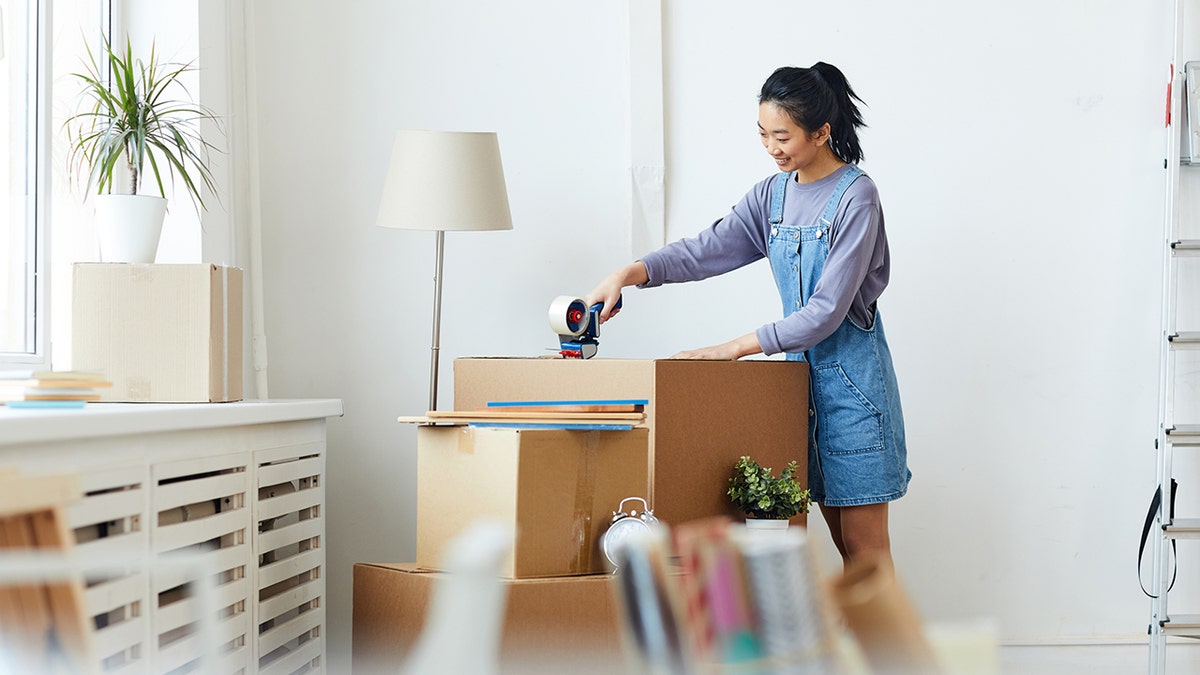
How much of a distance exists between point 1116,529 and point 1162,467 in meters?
0.26

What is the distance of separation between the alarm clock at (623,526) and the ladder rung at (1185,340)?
1.66m

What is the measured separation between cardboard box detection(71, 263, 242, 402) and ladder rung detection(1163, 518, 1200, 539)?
230 cm

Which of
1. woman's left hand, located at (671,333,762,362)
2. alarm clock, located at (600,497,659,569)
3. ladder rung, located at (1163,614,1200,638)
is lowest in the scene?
ladder rung, located at (1163,614,1200,638)

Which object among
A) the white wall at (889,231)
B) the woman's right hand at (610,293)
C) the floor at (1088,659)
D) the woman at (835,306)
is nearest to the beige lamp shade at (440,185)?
the woman's right hand at (610,293)

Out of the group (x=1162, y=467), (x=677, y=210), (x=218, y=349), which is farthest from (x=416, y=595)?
(x=1162, y=467)

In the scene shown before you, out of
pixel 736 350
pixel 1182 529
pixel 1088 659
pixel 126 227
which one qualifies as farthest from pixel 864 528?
pixel 126 227

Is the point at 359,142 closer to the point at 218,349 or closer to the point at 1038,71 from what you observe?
the point at 218,349

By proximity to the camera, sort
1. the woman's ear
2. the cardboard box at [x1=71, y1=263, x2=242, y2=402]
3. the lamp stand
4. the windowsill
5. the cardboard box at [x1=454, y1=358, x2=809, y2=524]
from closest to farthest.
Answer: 1. the windowsill
2. the cardboard box at [x1=71, y1=263, x2=242, y2=402]
3. the cardboard box at [x1=454, y1=358, x2=809, y2=524]
4. the woman's ear
5. the lamp stand

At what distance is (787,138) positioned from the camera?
239 cm

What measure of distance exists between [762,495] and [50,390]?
1256mm

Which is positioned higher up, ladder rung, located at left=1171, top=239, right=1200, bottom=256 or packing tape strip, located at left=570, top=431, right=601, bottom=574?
ladder rung, located at left=1171, top=239, right=1200, bottom=256

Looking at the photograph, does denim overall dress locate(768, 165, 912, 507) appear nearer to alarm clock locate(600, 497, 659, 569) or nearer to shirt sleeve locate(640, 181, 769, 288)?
shirt sleeve locate(640, 181, 769, 288)

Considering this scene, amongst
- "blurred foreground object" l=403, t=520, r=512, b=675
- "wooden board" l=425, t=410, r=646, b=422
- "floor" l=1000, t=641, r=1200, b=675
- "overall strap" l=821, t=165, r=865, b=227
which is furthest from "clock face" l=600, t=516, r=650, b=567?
"floor" l=1000, t=641, r=1200, b=675

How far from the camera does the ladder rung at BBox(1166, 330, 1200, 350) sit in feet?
9.45
